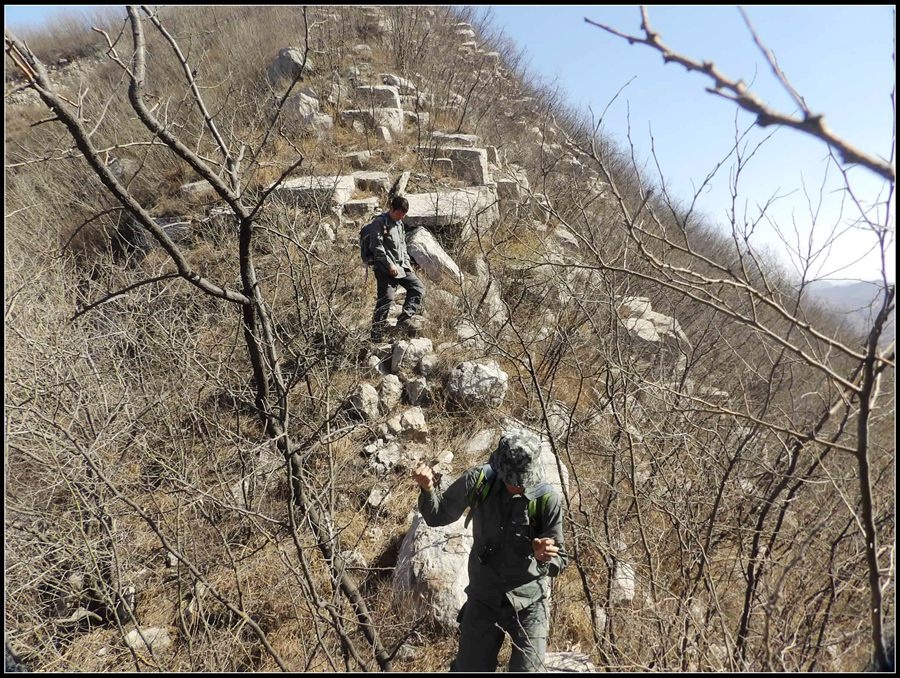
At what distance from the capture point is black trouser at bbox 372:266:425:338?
4.89 m

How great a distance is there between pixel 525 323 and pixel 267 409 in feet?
12.3

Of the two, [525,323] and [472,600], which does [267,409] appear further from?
[525,323]

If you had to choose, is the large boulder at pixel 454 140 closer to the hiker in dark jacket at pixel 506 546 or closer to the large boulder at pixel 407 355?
the large boulder at pixel 407 355

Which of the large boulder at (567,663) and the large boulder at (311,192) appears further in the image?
the large boulder at (311,192)

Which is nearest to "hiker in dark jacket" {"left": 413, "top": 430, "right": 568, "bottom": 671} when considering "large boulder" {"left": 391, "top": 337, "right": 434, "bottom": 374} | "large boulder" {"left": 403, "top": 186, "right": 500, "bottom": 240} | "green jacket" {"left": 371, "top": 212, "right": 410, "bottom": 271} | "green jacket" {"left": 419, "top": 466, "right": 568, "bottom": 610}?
"green jacket" {"left": 419, "top": 466, "right": 568, "bottom": 610}

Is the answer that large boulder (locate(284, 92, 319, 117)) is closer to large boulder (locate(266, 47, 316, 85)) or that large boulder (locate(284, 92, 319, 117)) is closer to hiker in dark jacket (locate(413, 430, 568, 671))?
large boulder (locate(266, 47, 316, 85))

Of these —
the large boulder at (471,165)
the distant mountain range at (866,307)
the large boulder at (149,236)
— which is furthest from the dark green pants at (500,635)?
the large boulder at (471,165)

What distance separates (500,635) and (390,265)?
10.8 ft

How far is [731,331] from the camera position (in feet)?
22.5

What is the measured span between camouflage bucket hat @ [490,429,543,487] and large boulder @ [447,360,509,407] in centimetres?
242

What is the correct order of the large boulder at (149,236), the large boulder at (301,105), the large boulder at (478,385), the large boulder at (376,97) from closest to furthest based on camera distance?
1. the large boulder at (478,385)
2. the large boulder at (149,236)
3. the large boulder at (301,105)
4. the large boulder at (376,97)

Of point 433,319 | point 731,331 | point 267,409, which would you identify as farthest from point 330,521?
point 731,331

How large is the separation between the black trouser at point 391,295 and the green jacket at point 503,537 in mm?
2871

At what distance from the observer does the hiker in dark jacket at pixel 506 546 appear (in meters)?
2.21
